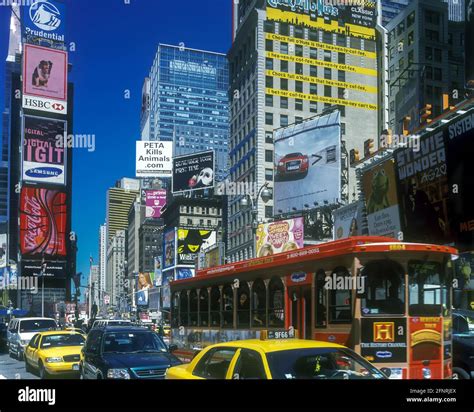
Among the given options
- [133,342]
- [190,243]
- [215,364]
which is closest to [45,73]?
[215,364]

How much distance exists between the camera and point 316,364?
591 cm

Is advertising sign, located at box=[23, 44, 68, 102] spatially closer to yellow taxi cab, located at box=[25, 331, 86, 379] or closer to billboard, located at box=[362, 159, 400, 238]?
yellow taxi cab, located at box=[25, 331, 86, 379]

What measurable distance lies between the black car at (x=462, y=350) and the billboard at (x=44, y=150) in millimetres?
5484

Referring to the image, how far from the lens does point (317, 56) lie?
6309 cm

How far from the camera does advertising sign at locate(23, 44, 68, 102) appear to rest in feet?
21.9

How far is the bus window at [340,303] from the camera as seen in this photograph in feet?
30.7

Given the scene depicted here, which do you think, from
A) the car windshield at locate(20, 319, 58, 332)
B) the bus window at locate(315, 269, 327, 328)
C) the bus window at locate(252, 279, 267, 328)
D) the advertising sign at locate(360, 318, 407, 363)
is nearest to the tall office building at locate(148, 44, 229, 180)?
the bus window at locate(315, 269, 327, 328)

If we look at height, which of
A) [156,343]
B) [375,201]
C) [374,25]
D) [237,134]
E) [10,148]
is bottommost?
[156,343]

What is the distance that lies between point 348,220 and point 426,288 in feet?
119

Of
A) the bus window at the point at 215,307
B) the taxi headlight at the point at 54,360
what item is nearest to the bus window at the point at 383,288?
the bus window at the point at 215,307

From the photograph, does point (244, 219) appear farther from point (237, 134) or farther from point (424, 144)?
point (424, 144)
